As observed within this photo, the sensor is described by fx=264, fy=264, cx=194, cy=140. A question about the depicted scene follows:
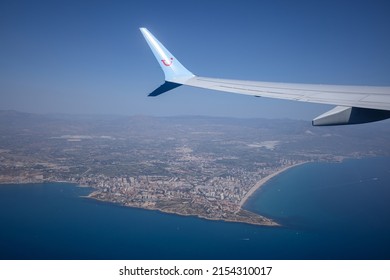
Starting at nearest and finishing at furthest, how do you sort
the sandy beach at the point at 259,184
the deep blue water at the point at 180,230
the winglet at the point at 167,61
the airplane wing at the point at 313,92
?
1. the airplane wing at the point at 313,92
2. the winglet at the point at 167,61
3. the deep blue water at the point at 180,230
4. the sandy beach at the point at 259,184

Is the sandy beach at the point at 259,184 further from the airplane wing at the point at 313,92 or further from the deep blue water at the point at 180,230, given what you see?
the airplane wing at the point at 313,92

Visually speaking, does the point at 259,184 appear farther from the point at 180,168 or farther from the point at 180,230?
the point at 180,230

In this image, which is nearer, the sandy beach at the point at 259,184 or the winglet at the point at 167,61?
the winglet at the point at 167,61

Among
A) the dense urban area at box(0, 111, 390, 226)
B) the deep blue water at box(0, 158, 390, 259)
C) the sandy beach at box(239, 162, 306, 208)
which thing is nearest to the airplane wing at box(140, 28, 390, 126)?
the deep blue water at box(0, 158, 390, 259)

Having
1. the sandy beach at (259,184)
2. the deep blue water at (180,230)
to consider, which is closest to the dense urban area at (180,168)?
the sandy beach at (259,184)

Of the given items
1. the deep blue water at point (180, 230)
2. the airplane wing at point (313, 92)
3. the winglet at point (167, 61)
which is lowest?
the deep blue water at point (180, 230)
